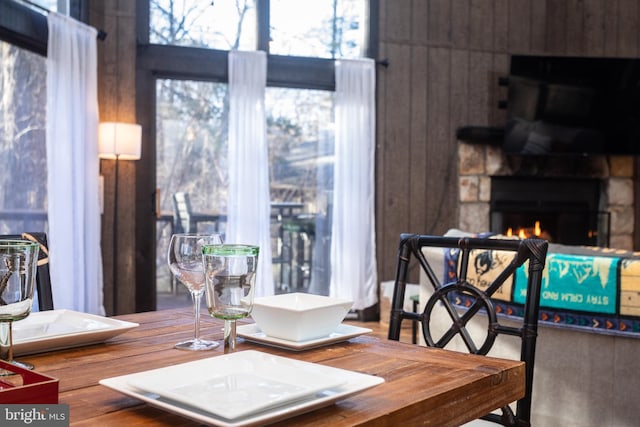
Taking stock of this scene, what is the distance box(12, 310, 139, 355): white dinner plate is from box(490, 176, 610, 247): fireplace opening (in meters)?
4.77

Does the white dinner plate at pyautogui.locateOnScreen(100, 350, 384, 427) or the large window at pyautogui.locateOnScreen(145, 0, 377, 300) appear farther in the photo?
the large window at pyautogui.locateOnScreen(145, 0, 377, 300)

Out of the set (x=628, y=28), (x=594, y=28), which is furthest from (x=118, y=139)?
(x=628, y=28)

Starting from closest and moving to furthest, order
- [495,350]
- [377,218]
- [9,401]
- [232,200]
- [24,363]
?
1. [9,401]
2. [24,363]
3. [495,350]
4. [232,200]
5. [377,218]

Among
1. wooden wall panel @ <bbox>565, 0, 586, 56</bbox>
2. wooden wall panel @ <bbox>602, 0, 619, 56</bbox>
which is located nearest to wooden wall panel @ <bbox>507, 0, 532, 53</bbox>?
wooden wall panel @ <bbox>565, 0, 586, 56</bbox>

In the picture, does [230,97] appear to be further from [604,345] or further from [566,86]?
[604,345]

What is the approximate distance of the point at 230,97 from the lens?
5.12 meters

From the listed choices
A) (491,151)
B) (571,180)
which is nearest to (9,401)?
(491,151)

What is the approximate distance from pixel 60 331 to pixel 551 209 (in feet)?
16.9

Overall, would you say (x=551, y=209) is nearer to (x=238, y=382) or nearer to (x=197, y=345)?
(x=197, y=345)

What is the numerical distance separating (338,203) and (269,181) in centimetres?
59

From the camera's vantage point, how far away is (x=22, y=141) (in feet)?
13.2

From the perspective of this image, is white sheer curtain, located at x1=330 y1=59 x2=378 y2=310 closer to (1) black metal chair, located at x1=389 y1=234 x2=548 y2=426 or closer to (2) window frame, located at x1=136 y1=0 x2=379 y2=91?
(2) window frame, located at x1=136 y1=0 x2=379 y2=91

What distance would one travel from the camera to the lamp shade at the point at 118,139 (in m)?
4.50

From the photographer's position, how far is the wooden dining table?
0.86 m
